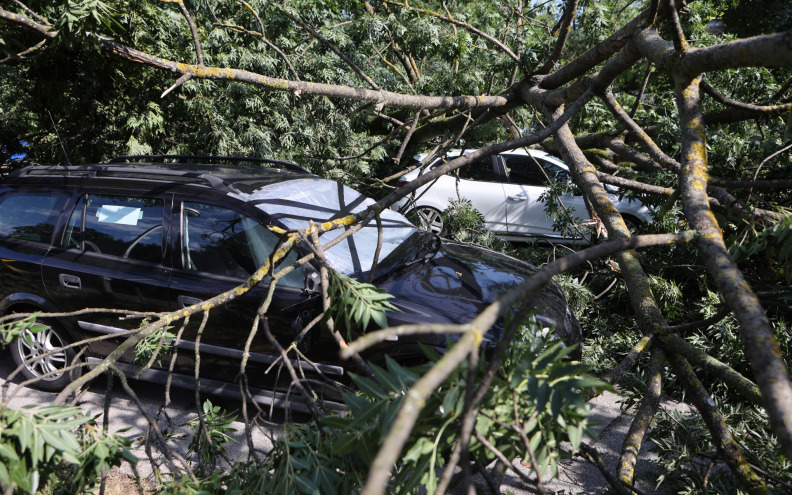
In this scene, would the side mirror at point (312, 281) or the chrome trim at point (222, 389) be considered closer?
the side mirror at point (312, 281)

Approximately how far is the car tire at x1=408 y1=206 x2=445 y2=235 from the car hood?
2.75 metres

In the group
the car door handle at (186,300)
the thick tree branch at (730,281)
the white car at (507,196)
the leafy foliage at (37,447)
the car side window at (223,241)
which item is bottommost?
the car door handle at (186,300)

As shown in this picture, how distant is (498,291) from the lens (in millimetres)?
3488

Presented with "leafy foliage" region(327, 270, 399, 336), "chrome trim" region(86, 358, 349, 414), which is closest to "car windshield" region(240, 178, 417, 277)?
"chrome trim" region(86, 358, 349, 414)

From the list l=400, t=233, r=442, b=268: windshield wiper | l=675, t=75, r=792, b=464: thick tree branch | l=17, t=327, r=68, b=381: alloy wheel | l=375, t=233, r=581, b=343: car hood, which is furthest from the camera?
l=17, t=327, r=68, b=381: alloy wheel

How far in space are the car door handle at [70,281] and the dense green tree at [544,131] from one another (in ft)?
4.99

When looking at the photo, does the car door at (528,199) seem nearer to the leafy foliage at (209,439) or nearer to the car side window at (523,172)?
the car side window at (523,172)

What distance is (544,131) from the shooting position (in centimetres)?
254

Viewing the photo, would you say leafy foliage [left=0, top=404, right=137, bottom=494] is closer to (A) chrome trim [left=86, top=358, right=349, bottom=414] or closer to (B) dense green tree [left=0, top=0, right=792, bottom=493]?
(B) dense green tree [left=0, top=0, right=792, bottom=493]

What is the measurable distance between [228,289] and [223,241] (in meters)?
0.35

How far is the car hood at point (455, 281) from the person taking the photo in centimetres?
324

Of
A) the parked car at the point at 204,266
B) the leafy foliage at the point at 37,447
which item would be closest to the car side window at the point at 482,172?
the parked car at the point at 204,266

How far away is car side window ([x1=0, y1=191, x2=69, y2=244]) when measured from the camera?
3.91 meters

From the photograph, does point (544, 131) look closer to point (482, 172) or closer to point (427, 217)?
point (427, 217)
